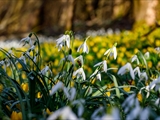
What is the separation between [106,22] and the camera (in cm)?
1516

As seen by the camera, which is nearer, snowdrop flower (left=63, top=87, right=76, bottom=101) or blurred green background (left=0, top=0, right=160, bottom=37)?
snowdrop flower (left=63, top=87, right=76, bottom=101)

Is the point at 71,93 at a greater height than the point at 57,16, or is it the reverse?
the point at 57,16

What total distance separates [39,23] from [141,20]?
38.0 feet

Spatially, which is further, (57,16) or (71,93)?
(57,16)

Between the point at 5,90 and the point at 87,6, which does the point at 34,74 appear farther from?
the point at 87,6

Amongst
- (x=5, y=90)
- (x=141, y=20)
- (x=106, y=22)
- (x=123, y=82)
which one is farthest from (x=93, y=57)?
(x=106, y=22)

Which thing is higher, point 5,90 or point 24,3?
point 24,3

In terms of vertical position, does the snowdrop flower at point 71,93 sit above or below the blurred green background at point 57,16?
below

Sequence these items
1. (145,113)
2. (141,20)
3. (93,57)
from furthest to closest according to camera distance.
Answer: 1. (141,20)
2. (93,57)
3. (145,113)

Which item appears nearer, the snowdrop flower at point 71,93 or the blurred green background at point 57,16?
the snowdrop flower at point 71,93

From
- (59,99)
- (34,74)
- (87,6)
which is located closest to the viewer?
(34,74)

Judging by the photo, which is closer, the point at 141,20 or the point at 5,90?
the point at 5,90

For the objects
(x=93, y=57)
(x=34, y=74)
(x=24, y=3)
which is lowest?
(x=93, y=57)

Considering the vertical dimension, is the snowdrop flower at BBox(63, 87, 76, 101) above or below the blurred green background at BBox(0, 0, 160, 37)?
below
